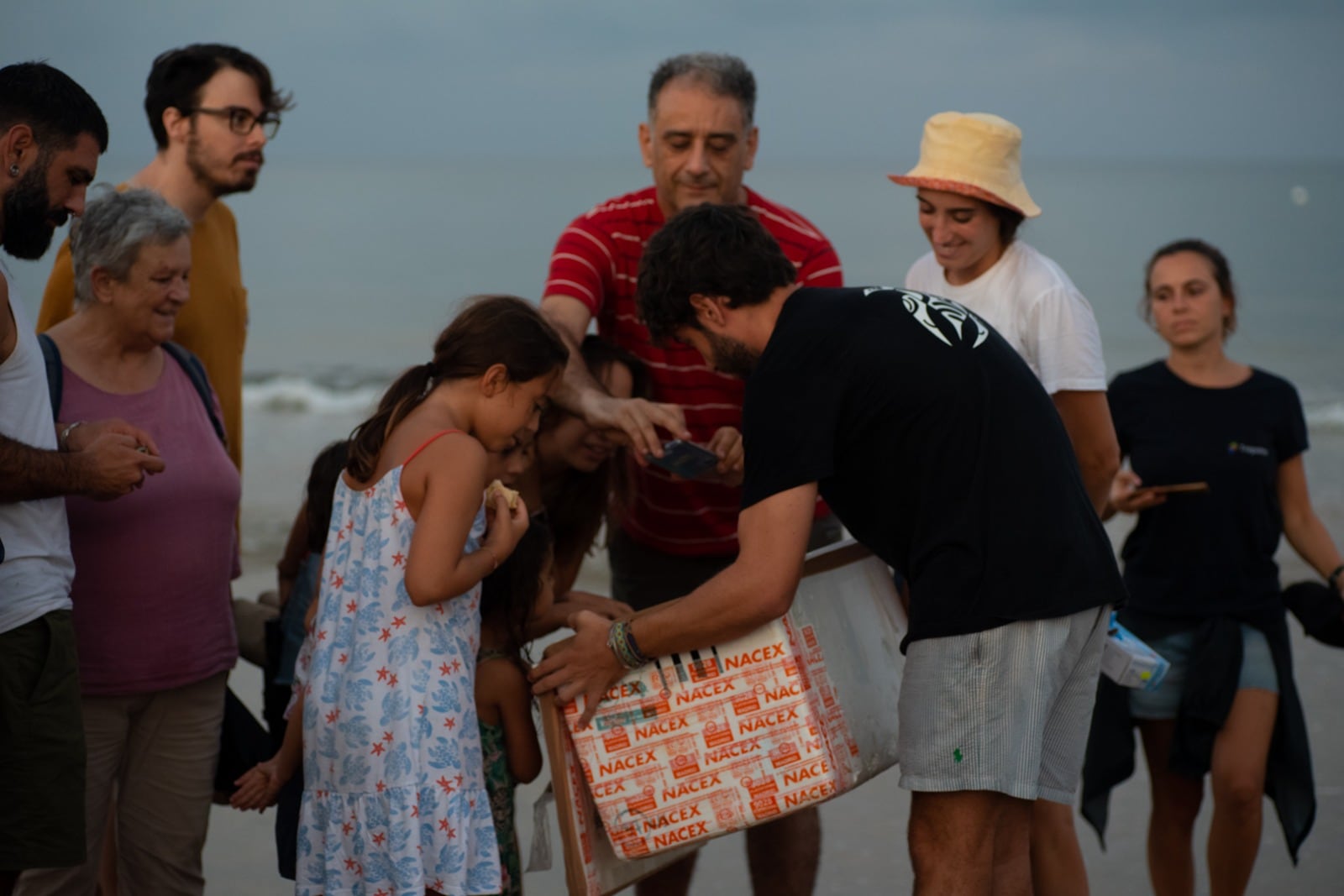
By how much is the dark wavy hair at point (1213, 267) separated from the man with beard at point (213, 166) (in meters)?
2.78

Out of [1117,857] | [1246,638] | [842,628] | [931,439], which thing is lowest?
[1117,857]

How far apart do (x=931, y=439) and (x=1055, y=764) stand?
29.0 inches

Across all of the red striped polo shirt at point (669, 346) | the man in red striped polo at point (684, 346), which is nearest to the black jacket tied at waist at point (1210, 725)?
the man in red striped polo at point (684, 346)

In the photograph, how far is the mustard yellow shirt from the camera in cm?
403

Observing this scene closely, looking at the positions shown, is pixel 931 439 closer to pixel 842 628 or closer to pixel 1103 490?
pixel 842 628

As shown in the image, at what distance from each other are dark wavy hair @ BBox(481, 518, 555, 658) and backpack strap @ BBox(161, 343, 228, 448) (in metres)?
0.83

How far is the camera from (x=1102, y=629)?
2.91 meters

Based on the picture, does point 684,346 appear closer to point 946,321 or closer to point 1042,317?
point 1042,317

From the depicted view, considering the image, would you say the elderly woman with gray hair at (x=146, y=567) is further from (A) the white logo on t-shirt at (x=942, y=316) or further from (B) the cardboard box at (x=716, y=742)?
(A) the white logo on t-shirt at (x=942, y=316)

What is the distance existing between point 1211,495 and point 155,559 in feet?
9.48

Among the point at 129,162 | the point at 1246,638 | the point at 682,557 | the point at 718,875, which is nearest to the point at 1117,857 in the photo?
A: the point at 1246,638

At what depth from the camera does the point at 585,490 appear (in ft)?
12.2

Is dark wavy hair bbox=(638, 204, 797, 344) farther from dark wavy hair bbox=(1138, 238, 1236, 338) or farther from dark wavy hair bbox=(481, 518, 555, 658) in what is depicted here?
dark wavy hair bbox=(1138, 238, 1236, 338)

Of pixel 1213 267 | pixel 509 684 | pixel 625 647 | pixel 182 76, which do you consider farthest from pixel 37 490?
pixel 1213 267
